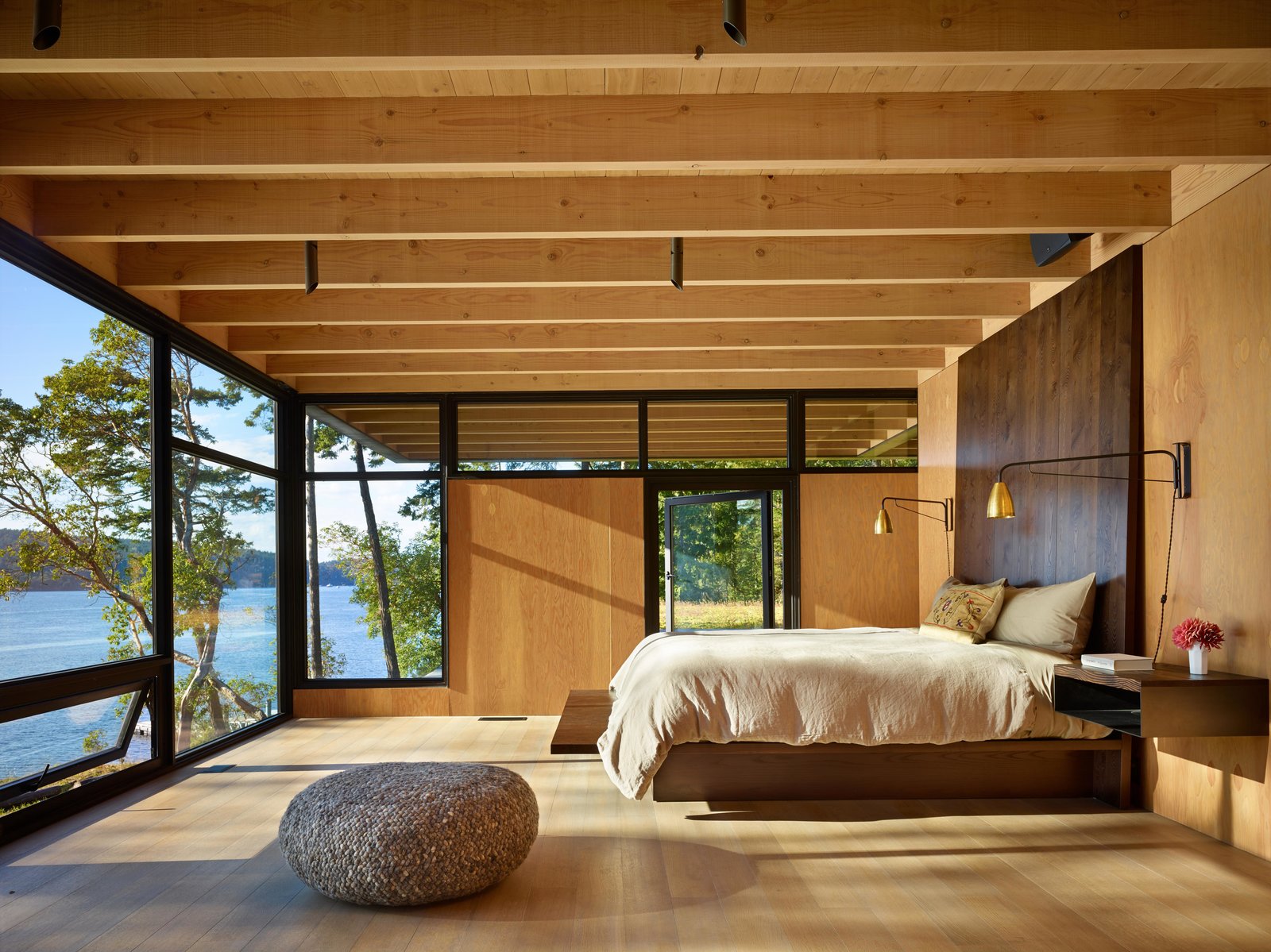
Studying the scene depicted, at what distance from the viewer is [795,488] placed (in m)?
7.63

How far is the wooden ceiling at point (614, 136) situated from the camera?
2.75 metres

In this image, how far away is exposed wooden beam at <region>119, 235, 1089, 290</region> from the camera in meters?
4.82

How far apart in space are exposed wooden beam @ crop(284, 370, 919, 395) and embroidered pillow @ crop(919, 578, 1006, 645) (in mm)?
2217

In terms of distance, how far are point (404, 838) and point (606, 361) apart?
177 inches

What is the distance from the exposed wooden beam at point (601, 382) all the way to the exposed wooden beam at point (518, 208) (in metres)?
3.14

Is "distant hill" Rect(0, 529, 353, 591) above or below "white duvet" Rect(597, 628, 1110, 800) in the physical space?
above

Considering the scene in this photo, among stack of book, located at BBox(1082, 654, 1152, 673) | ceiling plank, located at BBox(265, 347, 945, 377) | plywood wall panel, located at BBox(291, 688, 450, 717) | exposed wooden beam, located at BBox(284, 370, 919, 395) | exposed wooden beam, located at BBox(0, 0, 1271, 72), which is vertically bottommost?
plywood wall panel, located at BBox(291, 688, 450, 717)

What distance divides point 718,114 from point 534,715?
5.06 meters

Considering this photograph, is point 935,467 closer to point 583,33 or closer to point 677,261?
point 677,261

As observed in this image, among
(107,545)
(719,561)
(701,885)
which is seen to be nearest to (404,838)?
(701,885)

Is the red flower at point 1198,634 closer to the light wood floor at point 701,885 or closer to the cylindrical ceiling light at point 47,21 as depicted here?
the light wood floor at point 701,885

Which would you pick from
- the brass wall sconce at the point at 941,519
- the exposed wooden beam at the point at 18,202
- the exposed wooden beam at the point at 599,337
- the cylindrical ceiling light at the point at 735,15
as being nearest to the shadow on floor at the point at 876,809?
the brass wall sconce at the point at 941,519

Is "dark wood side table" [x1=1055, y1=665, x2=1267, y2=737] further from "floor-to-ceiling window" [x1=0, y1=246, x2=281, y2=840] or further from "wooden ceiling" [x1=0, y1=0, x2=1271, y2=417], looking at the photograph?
"floor-to-ceiling window" [x1=0, y1=246, x2=281, y2=840]

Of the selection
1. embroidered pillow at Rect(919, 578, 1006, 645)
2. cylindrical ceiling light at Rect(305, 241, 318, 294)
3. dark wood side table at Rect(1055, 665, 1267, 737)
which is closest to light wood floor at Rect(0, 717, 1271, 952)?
dark wood side table at Rect(1055, 665, 1267, 737)
